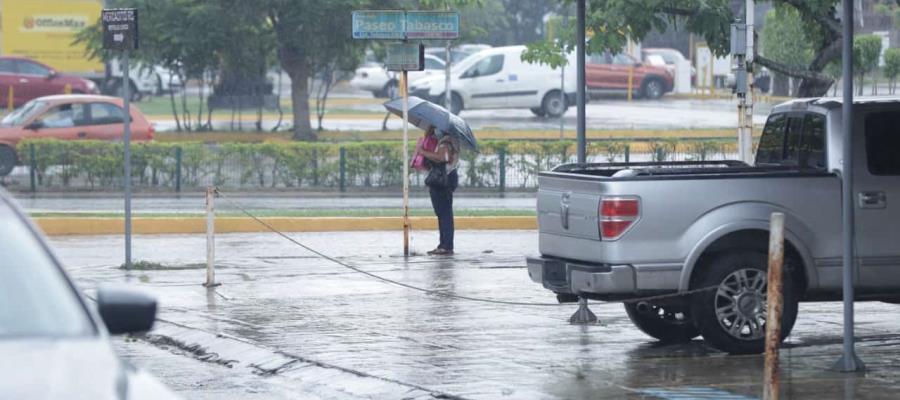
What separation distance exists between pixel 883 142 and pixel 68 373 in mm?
7961

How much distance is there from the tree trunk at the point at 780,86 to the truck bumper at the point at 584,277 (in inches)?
1529

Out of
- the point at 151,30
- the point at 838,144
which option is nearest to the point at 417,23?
the point at 838,144

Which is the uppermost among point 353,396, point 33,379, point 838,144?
point 838,144

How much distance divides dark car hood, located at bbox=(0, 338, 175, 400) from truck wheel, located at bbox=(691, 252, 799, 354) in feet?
20.3

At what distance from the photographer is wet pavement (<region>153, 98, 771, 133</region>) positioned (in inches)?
1665

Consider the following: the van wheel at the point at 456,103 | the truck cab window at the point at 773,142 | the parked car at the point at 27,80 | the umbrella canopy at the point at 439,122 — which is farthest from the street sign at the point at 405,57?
the parked car at the point at 27,80

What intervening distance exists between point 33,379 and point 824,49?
1707 centimetres

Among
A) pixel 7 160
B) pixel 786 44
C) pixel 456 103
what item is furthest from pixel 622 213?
pixel 456 103

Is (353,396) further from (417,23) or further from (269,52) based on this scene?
(269,52)

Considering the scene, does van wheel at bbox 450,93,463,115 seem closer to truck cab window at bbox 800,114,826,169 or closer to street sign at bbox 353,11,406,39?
street sign at bbox 353,11,406,39

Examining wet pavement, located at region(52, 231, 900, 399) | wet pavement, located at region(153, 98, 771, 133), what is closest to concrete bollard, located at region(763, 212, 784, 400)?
wet pavement, located at region(52, 231, 900, 399)

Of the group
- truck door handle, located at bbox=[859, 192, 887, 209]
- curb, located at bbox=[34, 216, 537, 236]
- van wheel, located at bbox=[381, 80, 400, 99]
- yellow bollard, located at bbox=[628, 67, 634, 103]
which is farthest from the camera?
yellow bollard, located at bbox=[628, 67, 634, 103]

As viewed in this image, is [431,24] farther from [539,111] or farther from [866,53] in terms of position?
[539,111]

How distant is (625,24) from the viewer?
18703 millimetres
